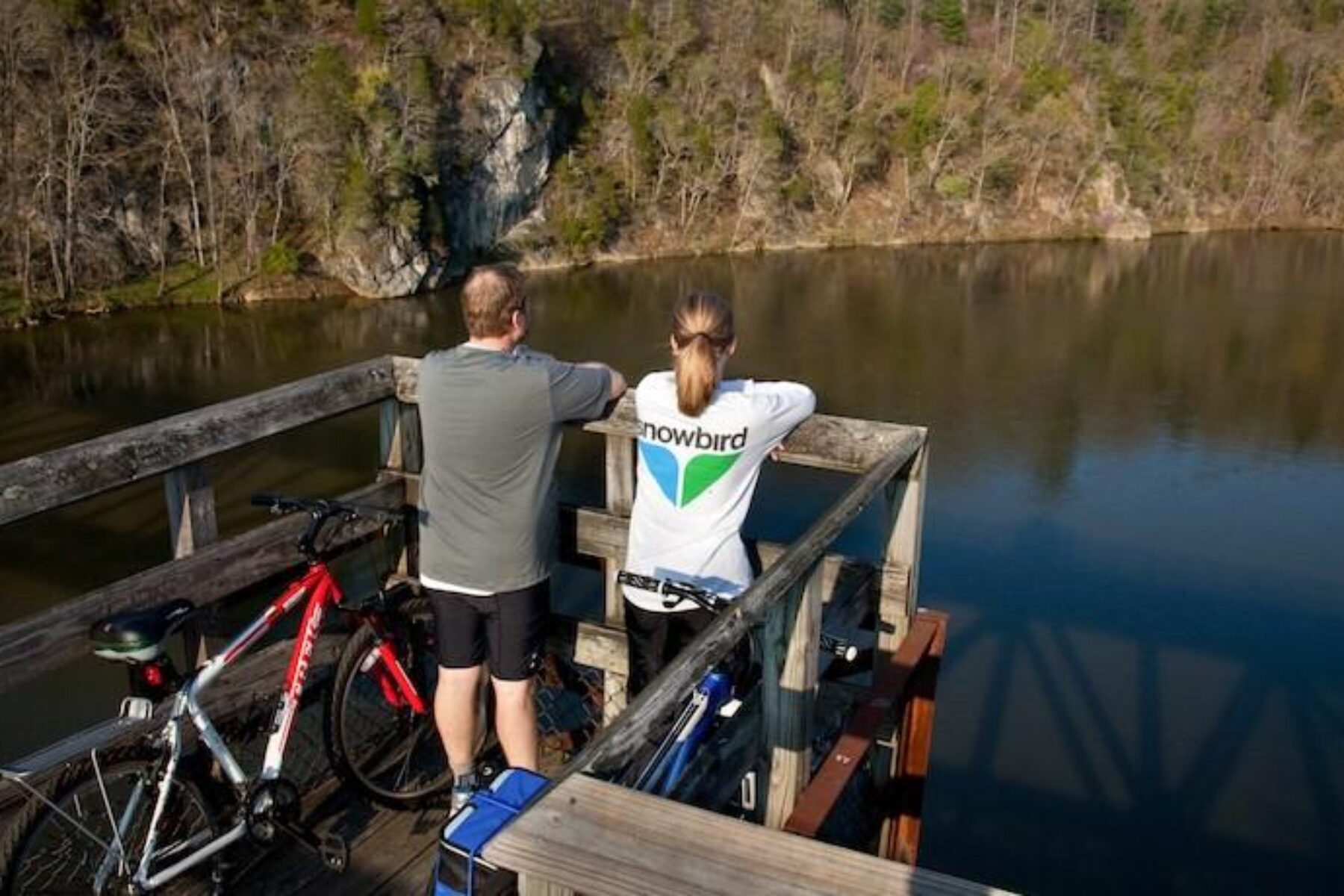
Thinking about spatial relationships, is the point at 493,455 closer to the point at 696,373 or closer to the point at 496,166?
the point at 696,373

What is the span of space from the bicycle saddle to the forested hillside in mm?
24030

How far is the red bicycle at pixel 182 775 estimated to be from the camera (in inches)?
108

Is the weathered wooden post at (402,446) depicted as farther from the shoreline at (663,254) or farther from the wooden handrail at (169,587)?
the shoreline at (663,254)

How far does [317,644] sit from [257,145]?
95.5 ft

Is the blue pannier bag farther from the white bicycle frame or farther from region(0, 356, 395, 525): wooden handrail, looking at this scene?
region(0, 356, 395, 525): wooden handrail

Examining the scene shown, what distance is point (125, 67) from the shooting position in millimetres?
27797

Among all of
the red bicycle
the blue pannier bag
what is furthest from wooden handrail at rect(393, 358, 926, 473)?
the blue pannier bag

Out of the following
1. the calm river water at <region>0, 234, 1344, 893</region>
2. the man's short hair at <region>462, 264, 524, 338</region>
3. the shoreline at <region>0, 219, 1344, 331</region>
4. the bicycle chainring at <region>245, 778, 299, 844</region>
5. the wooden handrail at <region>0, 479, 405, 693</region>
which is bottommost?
the calm river water at <region>0, 234, 1344, 893</region>

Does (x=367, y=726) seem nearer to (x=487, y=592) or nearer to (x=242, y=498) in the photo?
(x=487, y=592)

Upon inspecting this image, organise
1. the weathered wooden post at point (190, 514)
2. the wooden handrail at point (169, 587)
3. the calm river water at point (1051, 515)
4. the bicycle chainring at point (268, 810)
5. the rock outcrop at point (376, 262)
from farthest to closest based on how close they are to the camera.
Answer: the rock outcrop at point (376, 262) < the calm river water at point (1051, 515) < the weathered wooden post at point (190, 514) < the bicycle chainring at point (268, 810) < the wooden handrail at point (169, 587)

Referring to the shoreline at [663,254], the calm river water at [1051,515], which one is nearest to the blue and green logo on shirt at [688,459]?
the calm river water at [1051,515]

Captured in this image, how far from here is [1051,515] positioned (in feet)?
46.6

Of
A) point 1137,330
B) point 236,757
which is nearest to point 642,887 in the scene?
point 236,757

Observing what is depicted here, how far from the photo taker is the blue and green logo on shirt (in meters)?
2.97
